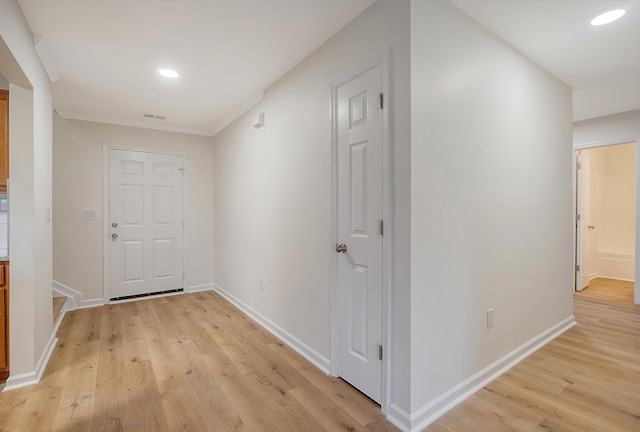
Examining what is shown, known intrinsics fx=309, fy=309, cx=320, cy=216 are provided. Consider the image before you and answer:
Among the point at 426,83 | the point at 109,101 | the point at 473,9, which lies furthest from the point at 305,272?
the point at 109,101

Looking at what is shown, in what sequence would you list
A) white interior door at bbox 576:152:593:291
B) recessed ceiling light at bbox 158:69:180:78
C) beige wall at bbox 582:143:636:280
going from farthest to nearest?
beige wall at bbox 582:143:636:280 → white interior door at bbox 576:152:593:291 → recessed ceiling light at bbox 158:69:180:78

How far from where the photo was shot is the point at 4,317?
210 cm

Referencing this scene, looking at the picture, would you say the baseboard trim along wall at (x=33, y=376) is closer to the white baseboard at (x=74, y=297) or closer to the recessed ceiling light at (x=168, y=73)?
the white baseboard at (x=74, y=297)

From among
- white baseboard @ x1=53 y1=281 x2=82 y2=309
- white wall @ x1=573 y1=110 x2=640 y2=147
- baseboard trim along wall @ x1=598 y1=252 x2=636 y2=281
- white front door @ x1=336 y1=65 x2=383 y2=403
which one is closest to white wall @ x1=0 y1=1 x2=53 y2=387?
white baseboard @ x1=53 y1=281 x2=82 y2=309

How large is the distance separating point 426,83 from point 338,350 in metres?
1.81

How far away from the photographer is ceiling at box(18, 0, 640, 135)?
191 centimetres

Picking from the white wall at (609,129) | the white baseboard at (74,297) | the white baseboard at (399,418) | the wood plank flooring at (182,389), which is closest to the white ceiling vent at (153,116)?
the white baseboard at (74,297)

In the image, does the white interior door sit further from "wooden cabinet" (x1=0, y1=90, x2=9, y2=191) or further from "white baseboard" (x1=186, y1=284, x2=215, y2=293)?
"wooden cabinet" (x1=0, y1=90, x2=9, y2=191)

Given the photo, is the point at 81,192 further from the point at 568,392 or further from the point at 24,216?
the point at 568,392

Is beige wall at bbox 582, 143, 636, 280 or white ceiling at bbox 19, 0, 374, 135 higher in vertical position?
white ceiling at bbox 19, 0, 374, 135

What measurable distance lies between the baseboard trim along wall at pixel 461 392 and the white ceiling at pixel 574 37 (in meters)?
2.33

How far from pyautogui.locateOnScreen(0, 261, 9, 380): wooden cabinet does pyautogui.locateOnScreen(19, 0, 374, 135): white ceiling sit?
1.68 meters

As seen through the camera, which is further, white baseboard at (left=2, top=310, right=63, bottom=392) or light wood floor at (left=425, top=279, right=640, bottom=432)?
white baseboard at (left=2, top=310, right=63, bottom=392)

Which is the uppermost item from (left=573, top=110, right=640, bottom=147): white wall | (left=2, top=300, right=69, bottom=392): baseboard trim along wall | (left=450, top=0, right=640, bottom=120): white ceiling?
(left=450, top=0, right=640, bottom=120): white ceiling
